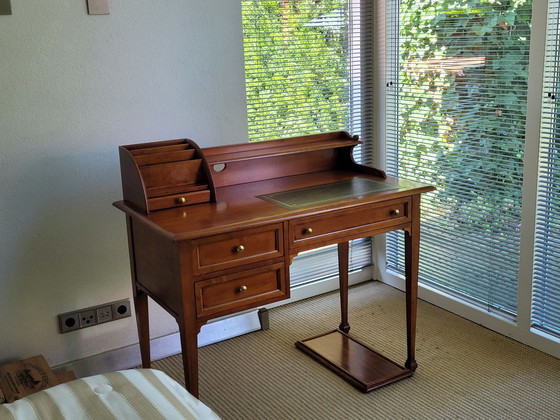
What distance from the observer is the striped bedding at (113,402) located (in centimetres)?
138

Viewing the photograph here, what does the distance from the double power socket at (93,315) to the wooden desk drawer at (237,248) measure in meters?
0.84

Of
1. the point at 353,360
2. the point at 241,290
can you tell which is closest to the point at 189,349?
the point at 241,290

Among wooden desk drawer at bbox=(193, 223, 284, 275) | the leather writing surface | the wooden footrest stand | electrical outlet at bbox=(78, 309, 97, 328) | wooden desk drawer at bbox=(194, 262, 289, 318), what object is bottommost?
the wooden footrest stand

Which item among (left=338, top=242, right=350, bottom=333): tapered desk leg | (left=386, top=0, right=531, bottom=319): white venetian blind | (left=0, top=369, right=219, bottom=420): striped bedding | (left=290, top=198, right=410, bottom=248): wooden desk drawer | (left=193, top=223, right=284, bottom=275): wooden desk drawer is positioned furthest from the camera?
(left=338, top=242, right=350, bottom=333): tapered desk leg

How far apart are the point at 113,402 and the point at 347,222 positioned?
115 cm

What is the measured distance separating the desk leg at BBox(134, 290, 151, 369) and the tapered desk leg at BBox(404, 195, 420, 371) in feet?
3.26

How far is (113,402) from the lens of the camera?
142 centimetres

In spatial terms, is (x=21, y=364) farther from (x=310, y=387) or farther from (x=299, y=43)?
(x=299, y=43)

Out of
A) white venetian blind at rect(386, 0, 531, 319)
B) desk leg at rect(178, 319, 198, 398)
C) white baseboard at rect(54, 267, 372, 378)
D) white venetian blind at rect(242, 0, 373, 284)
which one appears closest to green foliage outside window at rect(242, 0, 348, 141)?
white venetian blind at rect(242, 0, 373, 284)

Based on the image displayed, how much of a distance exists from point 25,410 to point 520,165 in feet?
6.92

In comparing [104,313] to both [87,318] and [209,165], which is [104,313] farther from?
[209,165]

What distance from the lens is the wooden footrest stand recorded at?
260 cm

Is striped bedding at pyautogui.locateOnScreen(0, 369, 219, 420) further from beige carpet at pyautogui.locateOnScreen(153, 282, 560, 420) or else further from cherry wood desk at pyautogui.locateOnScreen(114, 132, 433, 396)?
beige carpet at pyautogui.locateOnScreen(153, 282, 560, 420)

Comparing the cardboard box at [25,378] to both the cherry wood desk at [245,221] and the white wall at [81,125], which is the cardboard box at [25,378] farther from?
the cherry wood desk at [245,221]
